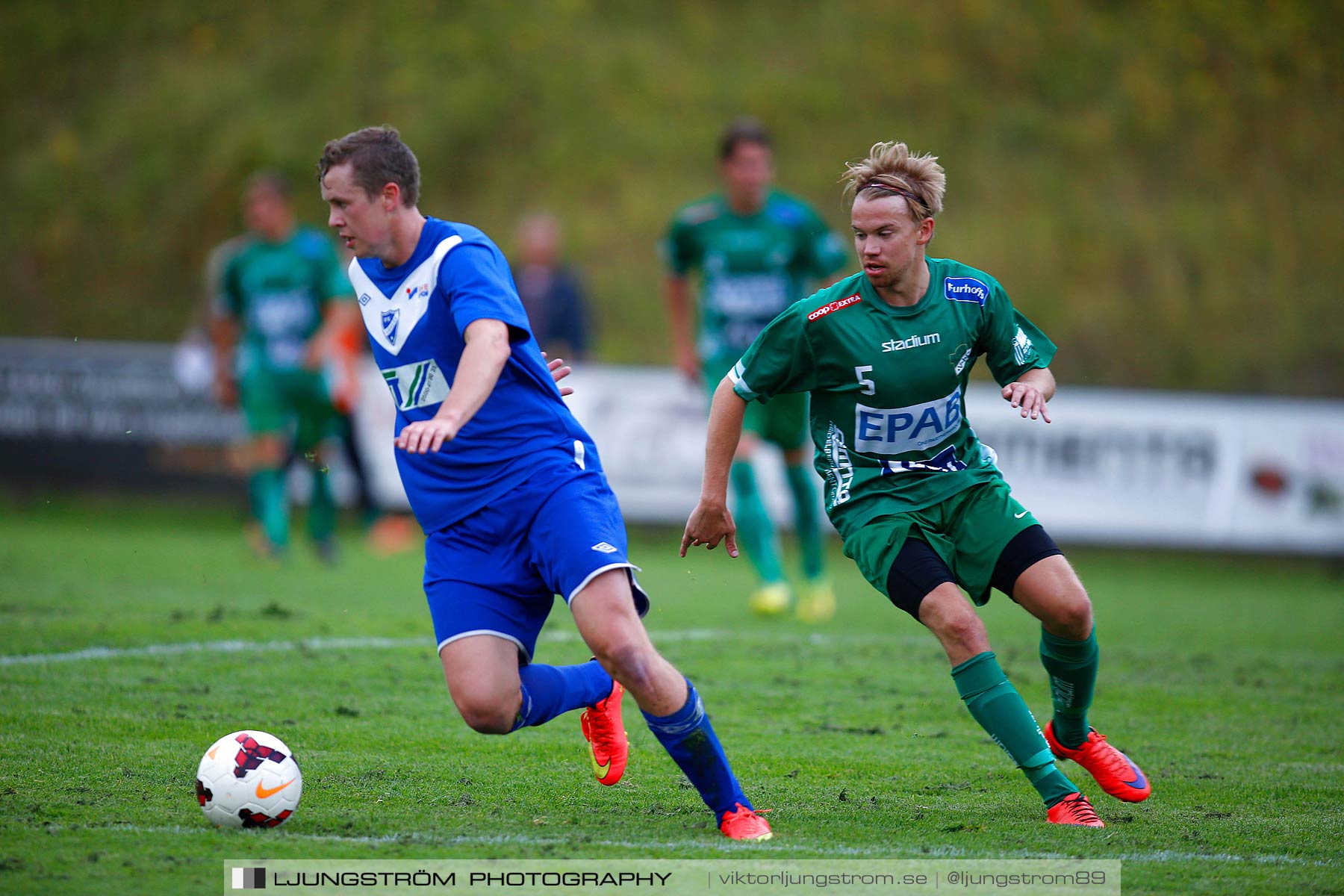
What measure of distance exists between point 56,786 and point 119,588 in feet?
15.7

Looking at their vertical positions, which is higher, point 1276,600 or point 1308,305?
point 1308,305

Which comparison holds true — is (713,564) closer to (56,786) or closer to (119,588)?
(119,588)

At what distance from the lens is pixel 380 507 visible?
13.7m

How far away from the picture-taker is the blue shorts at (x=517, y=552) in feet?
13.7

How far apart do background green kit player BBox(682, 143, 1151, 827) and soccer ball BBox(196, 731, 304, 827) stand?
1.39 m

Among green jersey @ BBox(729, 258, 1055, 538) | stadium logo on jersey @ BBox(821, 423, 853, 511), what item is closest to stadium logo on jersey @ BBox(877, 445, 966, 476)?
green jersey @ BBox(729, 258, 1055, 538)

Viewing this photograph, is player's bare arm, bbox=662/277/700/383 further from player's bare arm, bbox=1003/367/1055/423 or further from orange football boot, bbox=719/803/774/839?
orange football boot, bbox=719/803/774/839

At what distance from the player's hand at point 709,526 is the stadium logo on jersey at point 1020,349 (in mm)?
1117

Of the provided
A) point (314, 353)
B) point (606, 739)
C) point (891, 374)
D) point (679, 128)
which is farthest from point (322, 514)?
point (679, 128)

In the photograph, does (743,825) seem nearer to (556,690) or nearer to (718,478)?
(556,690)

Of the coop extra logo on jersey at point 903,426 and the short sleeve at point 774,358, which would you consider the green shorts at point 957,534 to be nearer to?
the coop extra logo on jersey at point 903,426

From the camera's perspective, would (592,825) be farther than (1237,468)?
No

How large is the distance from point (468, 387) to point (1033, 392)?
1.79 metres

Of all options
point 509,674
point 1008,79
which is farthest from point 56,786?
point 1008,79
